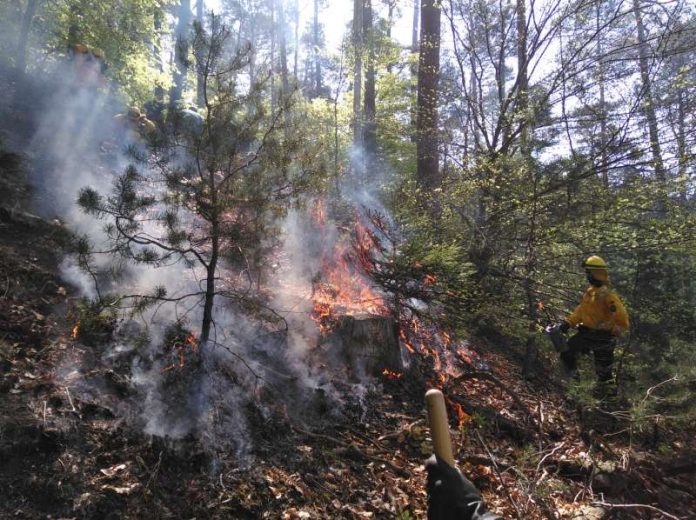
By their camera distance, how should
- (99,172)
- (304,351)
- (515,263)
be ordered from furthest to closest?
(99,172) → (515,263) → (304,351)

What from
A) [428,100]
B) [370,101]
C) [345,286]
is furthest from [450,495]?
[370,101]

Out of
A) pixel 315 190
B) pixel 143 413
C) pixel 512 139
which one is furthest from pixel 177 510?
pixel 512 139

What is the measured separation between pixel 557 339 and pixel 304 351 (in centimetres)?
401

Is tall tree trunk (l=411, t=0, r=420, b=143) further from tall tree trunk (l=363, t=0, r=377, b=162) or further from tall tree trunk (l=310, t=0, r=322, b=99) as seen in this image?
tall tree trunk (l=310, t=0, r=322, b=99)

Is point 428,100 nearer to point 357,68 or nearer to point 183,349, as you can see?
point 357,68

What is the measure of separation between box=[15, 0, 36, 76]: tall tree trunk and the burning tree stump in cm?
1065

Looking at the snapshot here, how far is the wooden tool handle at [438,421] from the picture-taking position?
194cm

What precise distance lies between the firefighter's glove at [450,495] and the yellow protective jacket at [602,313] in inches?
198

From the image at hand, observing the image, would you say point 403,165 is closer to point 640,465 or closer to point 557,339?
point 557,339

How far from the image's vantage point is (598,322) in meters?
6.01

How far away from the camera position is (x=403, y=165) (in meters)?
14.8

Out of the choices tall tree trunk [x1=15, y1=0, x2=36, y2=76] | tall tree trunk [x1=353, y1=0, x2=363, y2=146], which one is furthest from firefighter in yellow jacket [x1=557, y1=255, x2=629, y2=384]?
tall tree trunk [x1=15, y1=0, x2=36, y2=76]

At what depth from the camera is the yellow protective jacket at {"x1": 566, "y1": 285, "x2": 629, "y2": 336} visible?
5.78 metres

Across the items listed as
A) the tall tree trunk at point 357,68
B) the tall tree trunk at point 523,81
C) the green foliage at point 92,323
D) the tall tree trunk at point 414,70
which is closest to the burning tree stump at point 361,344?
the green foliage at point 92,323
